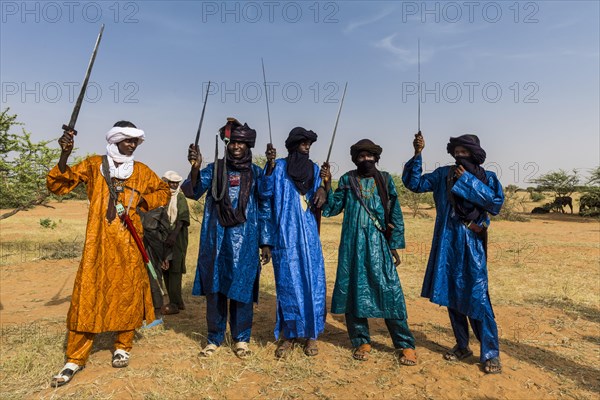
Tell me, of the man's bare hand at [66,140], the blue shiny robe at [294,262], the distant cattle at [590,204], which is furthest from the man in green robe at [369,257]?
the distant cattle at [590,204]

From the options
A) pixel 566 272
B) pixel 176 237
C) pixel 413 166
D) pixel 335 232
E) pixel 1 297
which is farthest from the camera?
pixel 335 232

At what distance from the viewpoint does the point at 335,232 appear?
53.9 feet

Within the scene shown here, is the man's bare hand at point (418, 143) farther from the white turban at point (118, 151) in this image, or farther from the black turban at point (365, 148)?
the white turban at point (118, 151)

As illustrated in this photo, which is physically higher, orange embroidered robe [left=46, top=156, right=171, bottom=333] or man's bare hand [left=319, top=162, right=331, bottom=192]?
man's bare hand [left=319, top=162, right=331, bottom=192]

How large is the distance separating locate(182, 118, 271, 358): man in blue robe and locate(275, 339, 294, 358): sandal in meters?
0.31

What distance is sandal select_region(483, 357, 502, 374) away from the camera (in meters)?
3.92

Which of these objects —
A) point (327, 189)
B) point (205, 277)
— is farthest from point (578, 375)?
point (205, 277)

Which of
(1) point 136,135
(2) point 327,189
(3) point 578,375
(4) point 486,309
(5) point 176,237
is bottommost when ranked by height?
(3) point 578,375

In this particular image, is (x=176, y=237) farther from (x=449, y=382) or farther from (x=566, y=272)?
(x=566, y=272)

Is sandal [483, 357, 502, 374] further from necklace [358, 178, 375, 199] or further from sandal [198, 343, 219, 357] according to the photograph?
sandal [198, 343, 219, 357]

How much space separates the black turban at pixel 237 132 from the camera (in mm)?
4285

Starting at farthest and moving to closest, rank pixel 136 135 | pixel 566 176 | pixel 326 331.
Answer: pixel 566 176 → pixel 326 331 → pixel 136 135

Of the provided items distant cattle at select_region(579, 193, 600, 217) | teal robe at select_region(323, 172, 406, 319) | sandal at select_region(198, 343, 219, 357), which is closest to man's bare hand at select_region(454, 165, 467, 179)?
teal robe at select_region(323, 172, 406, 319)

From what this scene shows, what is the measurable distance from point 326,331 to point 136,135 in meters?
3.01
